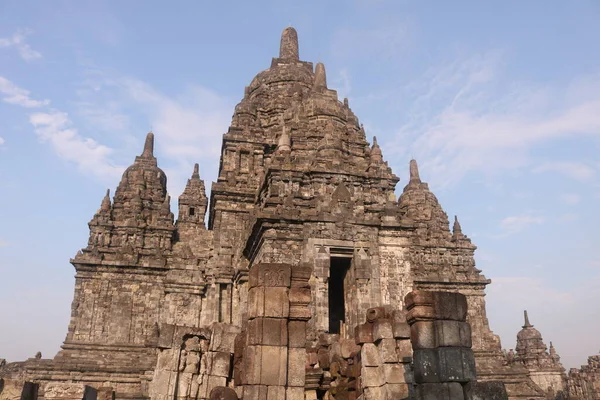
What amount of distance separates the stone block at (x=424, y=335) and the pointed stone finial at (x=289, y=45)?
89.4 ft

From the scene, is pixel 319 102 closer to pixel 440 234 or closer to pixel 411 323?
pixel 440 234

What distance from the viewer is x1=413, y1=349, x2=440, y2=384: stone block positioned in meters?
8.76

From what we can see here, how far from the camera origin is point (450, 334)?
900 cm

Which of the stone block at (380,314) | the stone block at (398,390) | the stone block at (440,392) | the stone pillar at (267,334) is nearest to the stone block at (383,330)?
the stone block at (380,314)

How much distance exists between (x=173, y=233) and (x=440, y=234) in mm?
17070

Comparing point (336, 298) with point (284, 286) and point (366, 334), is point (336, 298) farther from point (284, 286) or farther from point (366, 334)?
point (284, 286)

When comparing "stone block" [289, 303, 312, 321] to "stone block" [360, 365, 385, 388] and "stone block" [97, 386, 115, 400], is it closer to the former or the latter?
"stone block" [360, 365, 385, 388]

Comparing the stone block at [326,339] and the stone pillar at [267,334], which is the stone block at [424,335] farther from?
the stone block at [326,339]

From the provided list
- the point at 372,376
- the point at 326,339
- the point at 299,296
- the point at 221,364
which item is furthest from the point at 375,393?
the point at 326,339

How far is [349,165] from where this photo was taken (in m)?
21.9

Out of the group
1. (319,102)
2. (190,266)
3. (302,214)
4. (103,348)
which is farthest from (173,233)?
(302,214)

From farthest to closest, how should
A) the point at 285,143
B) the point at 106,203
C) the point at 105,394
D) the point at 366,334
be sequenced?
the point at 106,203 < the point at 285,143 < the point at 105,394 < the point at 366,334

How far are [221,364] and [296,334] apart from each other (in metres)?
3.72

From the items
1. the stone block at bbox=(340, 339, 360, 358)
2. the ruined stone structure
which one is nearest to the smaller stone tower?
the ruined stone structure
